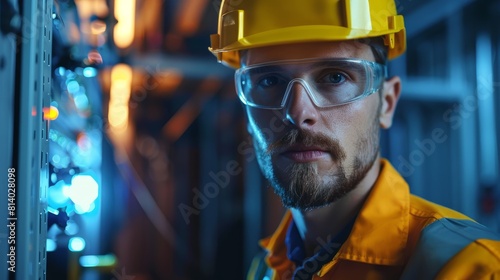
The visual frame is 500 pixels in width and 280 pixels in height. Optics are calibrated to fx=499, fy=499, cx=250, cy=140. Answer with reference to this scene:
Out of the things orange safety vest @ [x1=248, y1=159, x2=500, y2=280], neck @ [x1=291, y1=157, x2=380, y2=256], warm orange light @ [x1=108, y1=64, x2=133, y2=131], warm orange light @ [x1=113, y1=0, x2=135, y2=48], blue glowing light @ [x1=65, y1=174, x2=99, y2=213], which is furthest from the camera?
warm orange light @ [x1=108, y1=64, x2=133, y2=131]

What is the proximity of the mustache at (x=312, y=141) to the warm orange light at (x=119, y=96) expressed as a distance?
2619mm

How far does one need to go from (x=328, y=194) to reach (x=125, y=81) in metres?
3.54

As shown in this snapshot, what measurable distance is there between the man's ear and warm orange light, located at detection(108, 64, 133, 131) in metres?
2.56

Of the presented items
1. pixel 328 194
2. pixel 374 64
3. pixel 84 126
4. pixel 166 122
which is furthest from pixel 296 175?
pixel 166 122

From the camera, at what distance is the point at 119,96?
5227 millimetres

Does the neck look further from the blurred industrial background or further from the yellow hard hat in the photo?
the blurred industrial background

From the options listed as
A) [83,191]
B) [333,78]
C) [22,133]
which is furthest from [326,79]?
[83,191]

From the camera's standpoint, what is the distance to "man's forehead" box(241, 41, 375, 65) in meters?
1.61

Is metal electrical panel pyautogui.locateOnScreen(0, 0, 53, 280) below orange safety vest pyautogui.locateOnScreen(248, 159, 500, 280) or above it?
above

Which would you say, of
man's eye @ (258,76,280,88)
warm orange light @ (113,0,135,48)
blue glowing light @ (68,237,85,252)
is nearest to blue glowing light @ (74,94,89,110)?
warm orange light @ (113,0,135,48)

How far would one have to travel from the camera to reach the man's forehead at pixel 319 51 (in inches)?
63.4

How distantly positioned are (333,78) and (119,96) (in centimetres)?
397

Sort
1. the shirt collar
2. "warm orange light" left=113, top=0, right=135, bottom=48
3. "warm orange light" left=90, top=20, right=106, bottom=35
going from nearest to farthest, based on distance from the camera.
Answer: the shirt collar → "warm orange light" left=90, top=20, right=106, bottom=35 → "warm orange light" left=113, top=0, right=135, bottom=48

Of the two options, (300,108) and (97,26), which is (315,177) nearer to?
(300,108)
